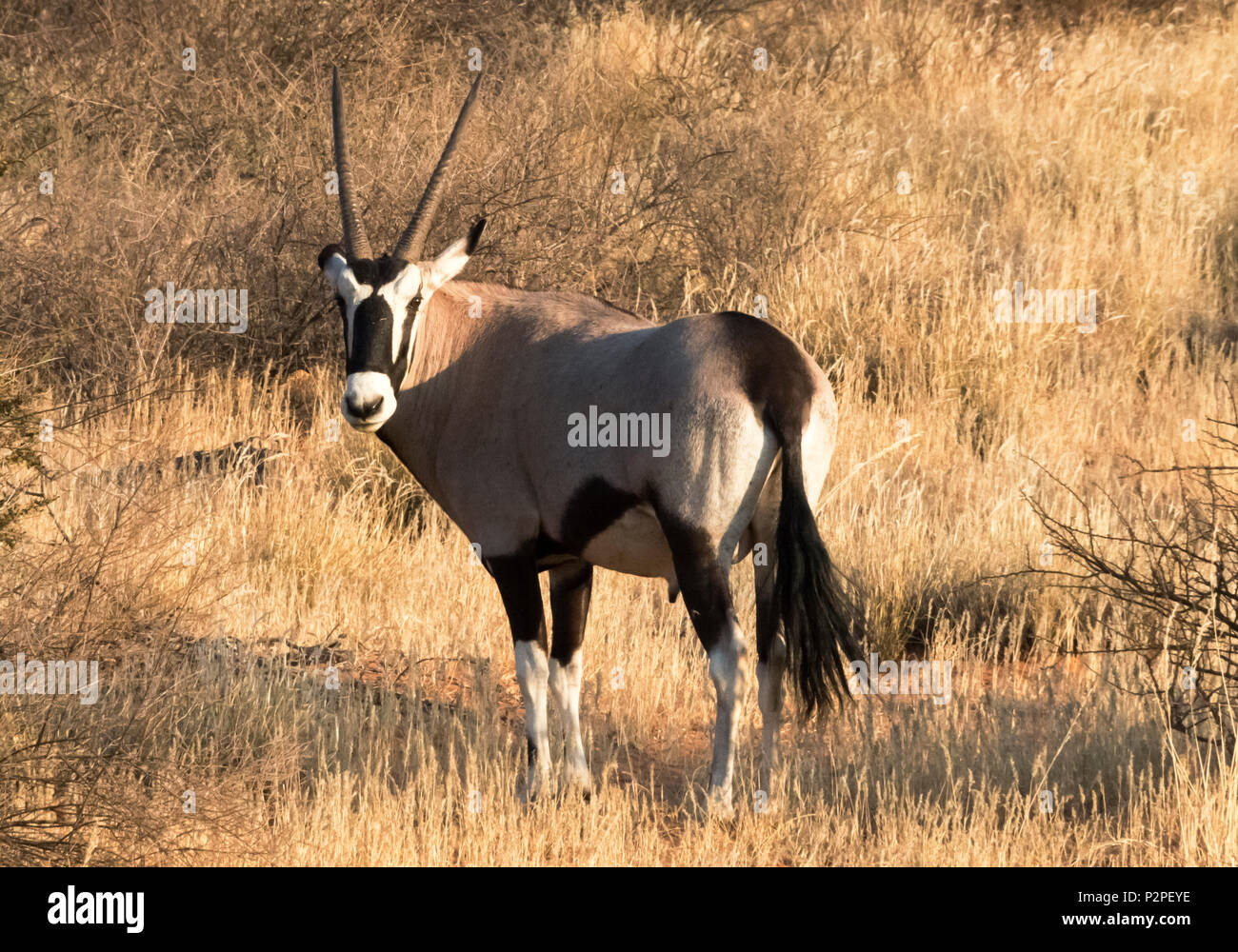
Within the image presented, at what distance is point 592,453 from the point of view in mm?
5441

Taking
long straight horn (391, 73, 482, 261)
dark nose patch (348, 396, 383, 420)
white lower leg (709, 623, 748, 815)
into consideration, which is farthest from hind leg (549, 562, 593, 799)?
long straight horn (391, 73, 482, 261)

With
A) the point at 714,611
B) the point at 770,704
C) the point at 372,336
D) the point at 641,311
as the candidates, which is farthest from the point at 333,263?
the point at 641,311

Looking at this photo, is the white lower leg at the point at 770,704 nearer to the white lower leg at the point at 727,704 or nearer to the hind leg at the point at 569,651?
the white lower leg at the point at 727,704

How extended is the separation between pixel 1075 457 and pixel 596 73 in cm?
690

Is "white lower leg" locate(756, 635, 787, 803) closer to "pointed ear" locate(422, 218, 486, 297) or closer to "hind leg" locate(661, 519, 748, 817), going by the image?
"hind leg" locate(661, 519, 748, 817)

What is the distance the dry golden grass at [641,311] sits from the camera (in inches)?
218

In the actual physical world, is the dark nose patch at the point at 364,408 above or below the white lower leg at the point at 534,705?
above

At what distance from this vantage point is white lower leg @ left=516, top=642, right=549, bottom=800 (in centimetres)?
580

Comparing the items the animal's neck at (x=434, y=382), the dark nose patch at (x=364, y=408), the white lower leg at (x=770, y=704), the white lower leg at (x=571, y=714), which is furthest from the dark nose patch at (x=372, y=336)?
the white lower leg at (x=770, y=704)

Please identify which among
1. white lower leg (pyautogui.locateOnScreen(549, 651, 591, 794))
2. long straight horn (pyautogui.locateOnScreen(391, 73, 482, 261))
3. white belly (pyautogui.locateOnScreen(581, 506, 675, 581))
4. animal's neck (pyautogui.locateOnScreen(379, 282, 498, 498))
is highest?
long straight horn (pyautogui.locateOnScreen(391, 73, 482, 261))

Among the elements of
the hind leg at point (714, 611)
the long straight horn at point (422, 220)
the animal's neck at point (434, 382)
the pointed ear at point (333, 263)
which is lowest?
the hind leg at point (714, 611)

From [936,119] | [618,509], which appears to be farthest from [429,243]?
[936,119]

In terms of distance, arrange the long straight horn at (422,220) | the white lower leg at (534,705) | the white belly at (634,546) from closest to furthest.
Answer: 1. the white belly at (634,546)
2. the white lower leg at (534,705)
3. the long straight horn at (422,220)

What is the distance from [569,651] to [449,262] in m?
1.58
